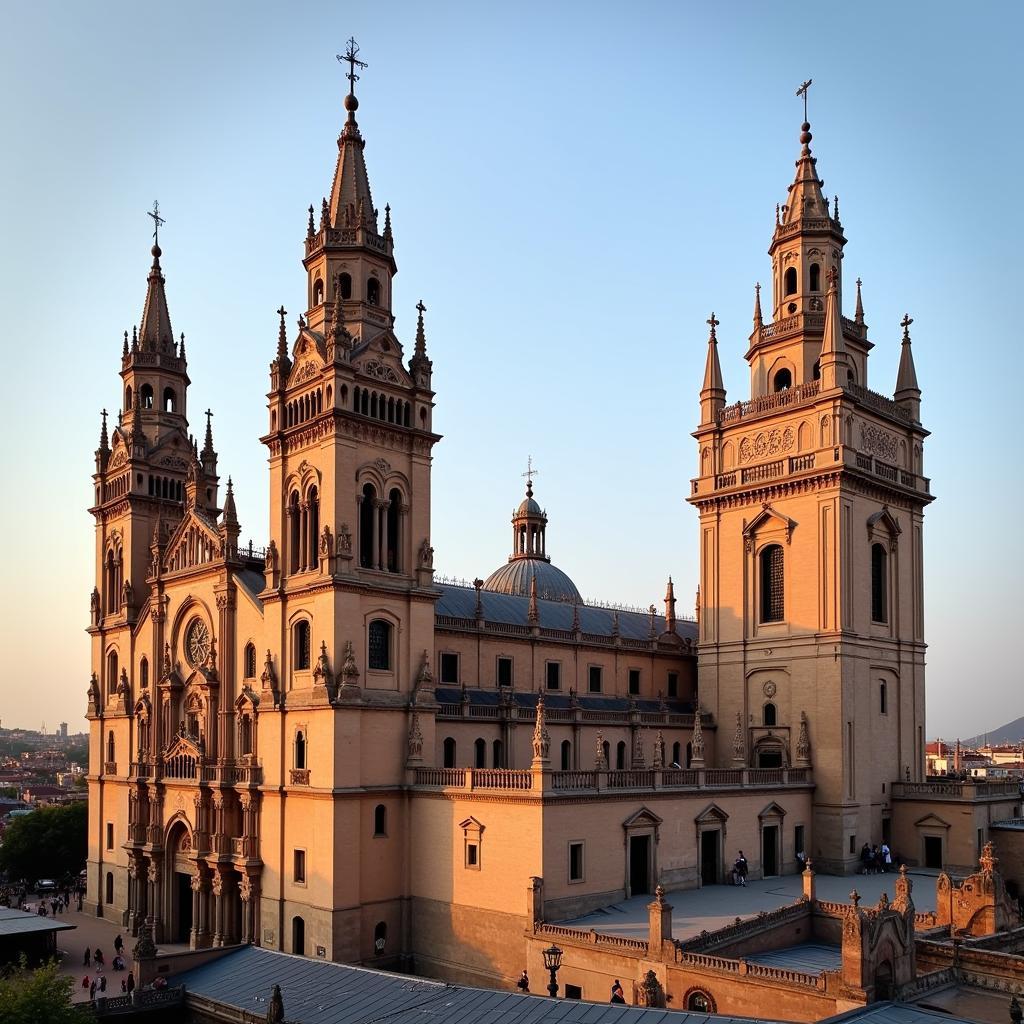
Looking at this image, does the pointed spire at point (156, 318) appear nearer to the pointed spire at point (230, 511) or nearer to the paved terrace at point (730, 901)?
the pointed spire at point (230, 511)

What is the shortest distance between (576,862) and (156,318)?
147 feet

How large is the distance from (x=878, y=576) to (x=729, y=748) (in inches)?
472

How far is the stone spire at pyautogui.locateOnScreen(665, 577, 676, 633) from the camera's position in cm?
6922

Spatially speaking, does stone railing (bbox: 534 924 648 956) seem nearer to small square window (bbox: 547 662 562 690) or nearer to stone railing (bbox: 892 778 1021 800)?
small square window (bbox: 547 662 562 690)

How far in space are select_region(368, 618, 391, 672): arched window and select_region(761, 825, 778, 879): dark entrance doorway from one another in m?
19.5

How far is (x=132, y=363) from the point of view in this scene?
68375 mm

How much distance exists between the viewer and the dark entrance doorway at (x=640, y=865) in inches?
1788

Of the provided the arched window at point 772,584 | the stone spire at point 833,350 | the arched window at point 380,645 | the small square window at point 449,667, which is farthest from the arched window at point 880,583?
the arched window at point 380,645

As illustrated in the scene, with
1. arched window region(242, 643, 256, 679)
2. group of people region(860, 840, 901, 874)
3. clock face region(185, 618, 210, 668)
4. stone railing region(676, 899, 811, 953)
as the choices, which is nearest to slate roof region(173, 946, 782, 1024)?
stone railing region(676, 899, 811, 953)

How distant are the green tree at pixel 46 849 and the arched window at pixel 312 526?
39.6m

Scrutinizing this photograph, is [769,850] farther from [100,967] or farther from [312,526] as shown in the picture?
[100,967]

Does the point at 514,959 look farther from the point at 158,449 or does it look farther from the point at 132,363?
the point at 132,363

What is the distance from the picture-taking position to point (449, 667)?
5488 centimetres

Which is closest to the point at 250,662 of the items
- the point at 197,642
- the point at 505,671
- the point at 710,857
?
the point at 197,642
